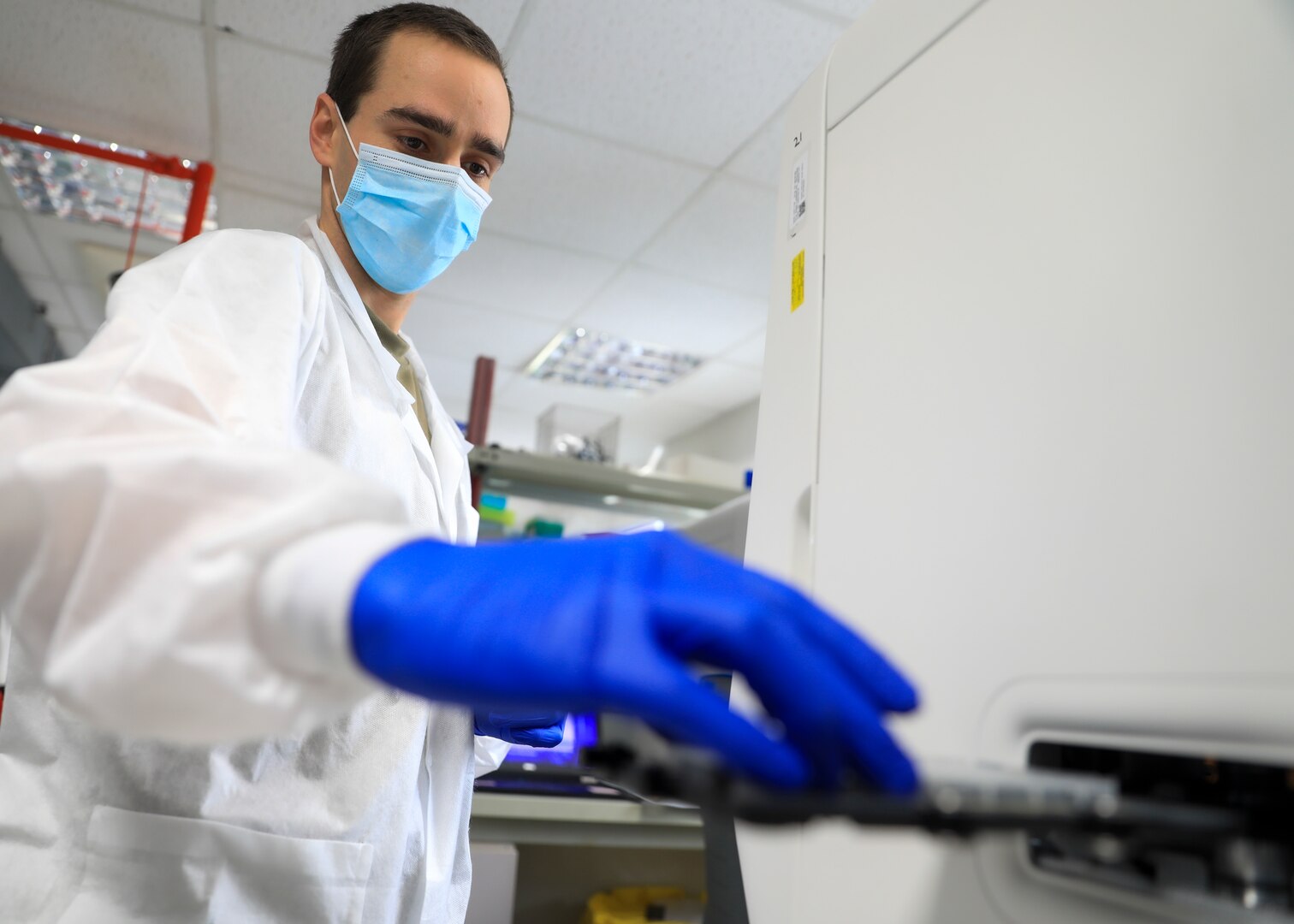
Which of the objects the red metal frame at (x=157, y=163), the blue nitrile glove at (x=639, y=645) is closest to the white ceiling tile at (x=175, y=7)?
the red metal frame at (x=157, y=163)

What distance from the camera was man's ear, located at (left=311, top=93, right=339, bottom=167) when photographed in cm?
111

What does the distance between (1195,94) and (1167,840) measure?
1.22 ft

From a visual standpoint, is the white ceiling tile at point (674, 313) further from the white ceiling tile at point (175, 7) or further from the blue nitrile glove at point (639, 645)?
the blue nitrile glove at point (639, 645)

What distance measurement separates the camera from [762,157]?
261 cm

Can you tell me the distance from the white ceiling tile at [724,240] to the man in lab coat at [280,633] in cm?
211

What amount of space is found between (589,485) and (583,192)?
3.63 feet

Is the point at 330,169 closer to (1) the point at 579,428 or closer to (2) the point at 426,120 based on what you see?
(2) the point at 426,120

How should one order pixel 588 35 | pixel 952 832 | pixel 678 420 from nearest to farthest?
pixel 952 832, pixel 588 35, pixel 678 420

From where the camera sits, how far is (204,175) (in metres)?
2.69

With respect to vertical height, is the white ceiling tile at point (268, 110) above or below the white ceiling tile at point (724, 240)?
above

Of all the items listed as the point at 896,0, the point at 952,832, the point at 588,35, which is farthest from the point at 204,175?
the point at 952,832

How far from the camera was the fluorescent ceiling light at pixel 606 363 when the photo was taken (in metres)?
4.24

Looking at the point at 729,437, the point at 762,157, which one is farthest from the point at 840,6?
the point at 729,437

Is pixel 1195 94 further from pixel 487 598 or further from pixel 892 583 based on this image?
pixel 487 598
